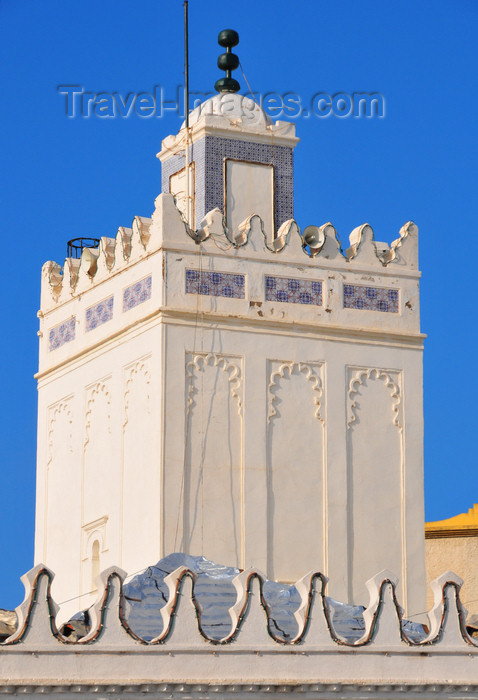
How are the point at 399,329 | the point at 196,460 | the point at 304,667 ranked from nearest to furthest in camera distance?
1. the point at 304,667
2. the point at 196,460
3. the point at 399,329

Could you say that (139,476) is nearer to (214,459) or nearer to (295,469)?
(214,459)

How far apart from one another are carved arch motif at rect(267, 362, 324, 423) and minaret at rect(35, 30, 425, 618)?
0.02 m

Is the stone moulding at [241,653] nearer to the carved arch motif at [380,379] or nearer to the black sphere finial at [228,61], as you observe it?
the carved arch motif at [380,379]

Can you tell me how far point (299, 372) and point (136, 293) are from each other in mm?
2310

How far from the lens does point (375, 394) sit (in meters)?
23.4

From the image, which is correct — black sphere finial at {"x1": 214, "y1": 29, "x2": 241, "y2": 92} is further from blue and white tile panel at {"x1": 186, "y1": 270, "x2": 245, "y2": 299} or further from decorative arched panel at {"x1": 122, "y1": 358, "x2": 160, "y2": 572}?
decorative arched panel at {"x1": 122, "y1": 358, "x2": 160, "y2": 572}

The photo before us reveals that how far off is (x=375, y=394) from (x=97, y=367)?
3675mm

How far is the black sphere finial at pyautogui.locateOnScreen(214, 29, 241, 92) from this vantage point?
24941 mm

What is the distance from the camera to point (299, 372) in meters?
22.9

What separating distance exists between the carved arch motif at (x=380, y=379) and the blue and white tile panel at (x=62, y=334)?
13.0 ft

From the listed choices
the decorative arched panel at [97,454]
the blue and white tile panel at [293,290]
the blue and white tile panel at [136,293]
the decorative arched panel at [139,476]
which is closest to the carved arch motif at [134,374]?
the decorative arched panel at [139,476]

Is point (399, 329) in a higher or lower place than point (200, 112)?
lower

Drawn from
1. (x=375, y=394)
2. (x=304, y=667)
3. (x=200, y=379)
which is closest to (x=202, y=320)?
(x=200, y=379)

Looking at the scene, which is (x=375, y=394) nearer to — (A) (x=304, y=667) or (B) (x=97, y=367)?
(B) (x=97, y=367)
